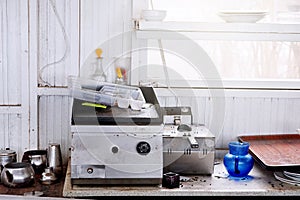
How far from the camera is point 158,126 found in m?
2.19

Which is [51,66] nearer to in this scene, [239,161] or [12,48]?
[12,48]

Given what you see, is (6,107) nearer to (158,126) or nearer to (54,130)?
(54,130)

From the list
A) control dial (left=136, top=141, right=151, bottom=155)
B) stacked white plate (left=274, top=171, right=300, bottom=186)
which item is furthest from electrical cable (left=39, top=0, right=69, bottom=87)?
stacked white plate (left=274, top=171, right=300, bottom=186)

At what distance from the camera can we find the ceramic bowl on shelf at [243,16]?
8.68ft

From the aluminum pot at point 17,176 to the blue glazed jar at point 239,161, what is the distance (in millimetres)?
913

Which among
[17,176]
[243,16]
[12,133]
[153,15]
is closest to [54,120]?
[12,133]

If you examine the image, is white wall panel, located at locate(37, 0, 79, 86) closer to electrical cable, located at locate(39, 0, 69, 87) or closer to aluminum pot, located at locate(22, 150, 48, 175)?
electrical cable, located at locate(39, 0, 69, 87)

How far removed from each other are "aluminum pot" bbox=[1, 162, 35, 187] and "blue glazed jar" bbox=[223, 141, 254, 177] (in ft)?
3.00

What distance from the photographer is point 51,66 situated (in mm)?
2768

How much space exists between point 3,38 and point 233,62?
1252 mm

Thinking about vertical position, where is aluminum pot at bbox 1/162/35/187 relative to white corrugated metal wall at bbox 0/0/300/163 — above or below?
below

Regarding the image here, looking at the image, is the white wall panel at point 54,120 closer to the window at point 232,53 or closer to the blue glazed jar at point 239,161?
the window at point 232,53

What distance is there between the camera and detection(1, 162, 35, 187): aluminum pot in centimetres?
233

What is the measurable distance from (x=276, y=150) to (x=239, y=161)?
33 cm
